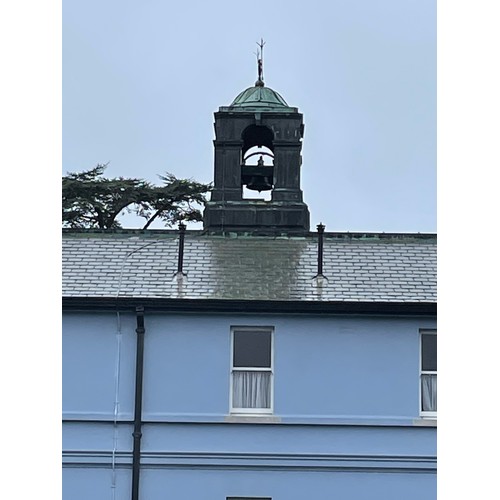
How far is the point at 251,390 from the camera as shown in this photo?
62.6ft

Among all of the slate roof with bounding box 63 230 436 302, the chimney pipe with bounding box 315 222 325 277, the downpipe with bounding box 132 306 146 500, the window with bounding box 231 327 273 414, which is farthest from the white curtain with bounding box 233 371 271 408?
the chimney pipe with bounding box 315 222 325 277

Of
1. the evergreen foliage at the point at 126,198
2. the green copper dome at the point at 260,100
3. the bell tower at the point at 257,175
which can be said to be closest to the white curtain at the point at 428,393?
the bell tower at the point at 257,175

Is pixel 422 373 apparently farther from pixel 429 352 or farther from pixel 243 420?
pixel 243 420

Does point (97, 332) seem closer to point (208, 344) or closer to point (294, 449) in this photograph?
point (208, 344)

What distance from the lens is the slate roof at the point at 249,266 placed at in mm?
19656

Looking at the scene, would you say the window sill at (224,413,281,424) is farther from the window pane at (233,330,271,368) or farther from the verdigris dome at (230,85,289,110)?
the verdigris dome at (230,85,289,110)

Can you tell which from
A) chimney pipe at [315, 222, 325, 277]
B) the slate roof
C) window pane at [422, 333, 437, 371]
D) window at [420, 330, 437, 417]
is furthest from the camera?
chimney pipe at [315, 222, 325, 277]

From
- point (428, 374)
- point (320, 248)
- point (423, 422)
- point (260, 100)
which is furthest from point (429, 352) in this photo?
point (260, 100)

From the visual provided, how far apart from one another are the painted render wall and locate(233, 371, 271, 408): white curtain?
206 mm

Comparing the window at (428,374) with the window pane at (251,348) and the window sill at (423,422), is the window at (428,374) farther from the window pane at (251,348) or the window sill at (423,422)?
the window pane at (251,348)

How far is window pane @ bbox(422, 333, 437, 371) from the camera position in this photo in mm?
19328

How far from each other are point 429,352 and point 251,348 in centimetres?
350
